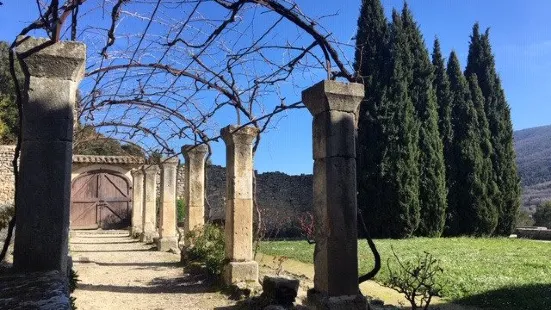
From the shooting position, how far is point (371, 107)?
1962 cm

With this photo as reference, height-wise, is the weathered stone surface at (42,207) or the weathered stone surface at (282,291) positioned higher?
the weathered stone surface at (42,207)

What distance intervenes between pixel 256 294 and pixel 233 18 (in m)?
3.68

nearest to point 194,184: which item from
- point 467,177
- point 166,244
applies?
point 166,244

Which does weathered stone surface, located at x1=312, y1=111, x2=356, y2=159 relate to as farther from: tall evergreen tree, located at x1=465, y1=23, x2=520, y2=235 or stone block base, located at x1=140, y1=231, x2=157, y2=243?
tall evergreen tree, located at x1=465, y1=23, x2=520, y2=235

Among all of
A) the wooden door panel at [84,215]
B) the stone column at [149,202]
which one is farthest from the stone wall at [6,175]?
the stone column at [149,202]

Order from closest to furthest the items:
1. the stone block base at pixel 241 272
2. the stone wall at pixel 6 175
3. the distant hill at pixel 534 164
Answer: the stone block base at pixel 241 272 → the stone wall at pixel 6 175 → the distant hill at pixel 534 164

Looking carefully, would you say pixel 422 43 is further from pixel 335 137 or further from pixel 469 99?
pixel 335 137

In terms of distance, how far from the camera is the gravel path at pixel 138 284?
20.9 feet

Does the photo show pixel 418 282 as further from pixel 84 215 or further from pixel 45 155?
pixel 84 215

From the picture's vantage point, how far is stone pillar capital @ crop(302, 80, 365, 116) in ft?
14.5

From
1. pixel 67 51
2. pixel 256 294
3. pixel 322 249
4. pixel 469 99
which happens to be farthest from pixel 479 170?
pixel 67 51

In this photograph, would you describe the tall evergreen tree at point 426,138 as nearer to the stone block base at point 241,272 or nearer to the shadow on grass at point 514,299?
the shadow on grass at point 514,299

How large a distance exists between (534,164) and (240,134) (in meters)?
74.0

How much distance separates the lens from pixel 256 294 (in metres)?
6.45
